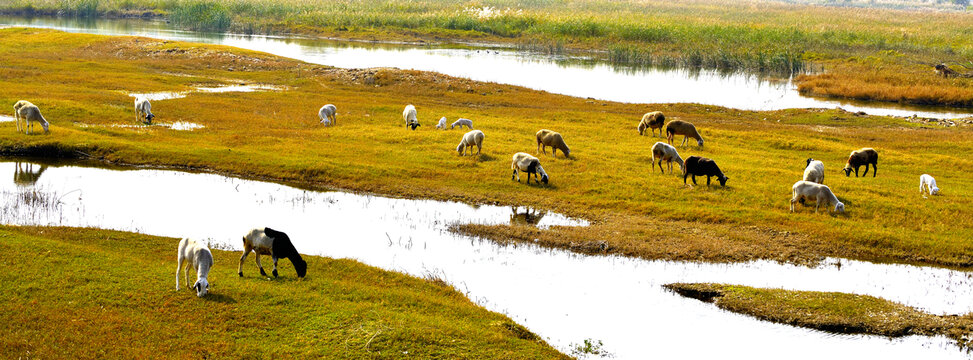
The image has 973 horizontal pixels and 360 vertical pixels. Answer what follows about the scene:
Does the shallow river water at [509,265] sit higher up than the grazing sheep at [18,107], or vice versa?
the grazing sheep at [18,107]

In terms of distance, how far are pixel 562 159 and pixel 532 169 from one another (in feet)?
14.0

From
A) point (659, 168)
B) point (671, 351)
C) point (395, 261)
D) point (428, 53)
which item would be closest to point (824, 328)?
point (671, 351)

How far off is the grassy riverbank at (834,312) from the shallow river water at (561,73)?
38252 millimetres

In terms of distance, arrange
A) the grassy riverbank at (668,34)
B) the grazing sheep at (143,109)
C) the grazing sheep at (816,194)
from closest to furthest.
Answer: the grazing sheep at (816,194) < the grazing sheep at (143,109) < the grassy riverbank at (668,34)

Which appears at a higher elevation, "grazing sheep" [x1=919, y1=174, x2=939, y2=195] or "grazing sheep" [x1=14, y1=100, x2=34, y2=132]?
"grazing sheep" [x1=919, y1=174, x2=939, y2=195]

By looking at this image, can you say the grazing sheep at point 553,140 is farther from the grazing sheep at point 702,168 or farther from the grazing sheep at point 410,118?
the grazing sheep at point 410,118

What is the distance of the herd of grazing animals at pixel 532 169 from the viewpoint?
630 inches

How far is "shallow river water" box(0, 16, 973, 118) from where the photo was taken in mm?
58594

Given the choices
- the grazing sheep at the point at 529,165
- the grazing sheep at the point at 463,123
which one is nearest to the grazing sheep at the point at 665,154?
the grazing sheep at the point at 529,165

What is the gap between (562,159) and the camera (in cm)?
3169

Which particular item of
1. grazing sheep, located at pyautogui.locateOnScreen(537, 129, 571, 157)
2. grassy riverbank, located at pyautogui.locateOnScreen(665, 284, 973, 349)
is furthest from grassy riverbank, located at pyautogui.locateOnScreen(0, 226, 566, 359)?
grazing sheep, located at pyautogui.locateOnScreen(537, 129, 571, 157)

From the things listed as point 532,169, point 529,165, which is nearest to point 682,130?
point 532,169

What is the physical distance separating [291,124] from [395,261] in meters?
20.3

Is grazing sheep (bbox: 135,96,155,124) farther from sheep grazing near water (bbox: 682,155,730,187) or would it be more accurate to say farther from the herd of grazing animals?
sheep grazing near water (bbox: 682,155,730,187)
